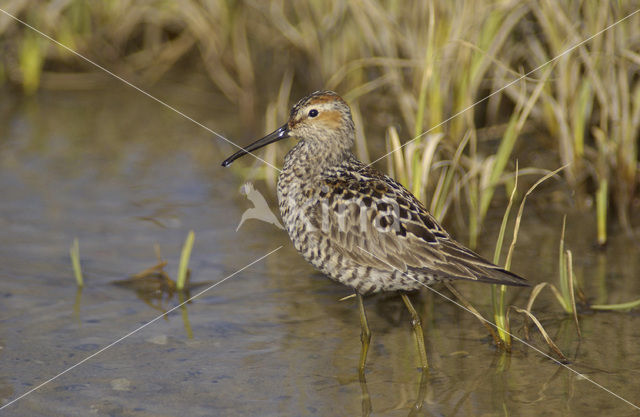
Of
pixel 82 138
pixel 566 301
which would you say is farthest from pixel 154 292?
pixel 82 138

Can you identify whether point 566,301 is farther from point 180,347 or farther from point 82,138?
point 82,138

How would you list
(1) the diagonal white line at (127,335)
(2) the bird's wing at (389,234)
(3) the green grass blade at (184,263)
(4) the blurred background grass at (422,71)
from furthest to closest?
(4) the blurred background grass at (422,71)
(3) the green grass blade at (184,263)
(1) the diagonal white line at (127,335)
(2) the bird's wing at (389,234)

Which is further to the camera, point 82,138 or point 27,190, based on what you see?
point 82,138

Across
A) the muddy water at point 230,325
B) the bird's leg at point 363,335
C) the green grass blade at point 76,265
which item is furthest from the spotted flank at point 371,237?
the green grass blade at point 76,265

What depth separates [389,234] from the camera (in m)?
4.59

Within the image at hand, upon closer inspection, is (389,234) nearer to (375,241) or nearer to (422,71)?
(375,241)

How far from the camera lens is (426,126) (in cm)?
729

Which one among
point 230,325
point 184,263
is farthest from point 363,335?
point 184,263

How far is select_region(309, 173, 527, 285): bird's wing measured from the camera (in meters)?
4.50

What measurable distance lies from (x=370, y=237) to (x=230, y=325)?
1.26 meters

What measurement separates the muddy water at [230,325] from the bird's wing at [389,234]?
0.63 metres

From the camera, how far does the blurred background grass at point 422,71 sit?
6406 mm

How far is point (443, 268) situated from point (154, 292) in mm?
2130

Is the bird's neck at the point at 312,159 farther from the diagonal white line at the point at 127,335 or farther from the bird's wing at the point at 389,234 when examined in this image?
the diagonal white line at the point at 127,335
